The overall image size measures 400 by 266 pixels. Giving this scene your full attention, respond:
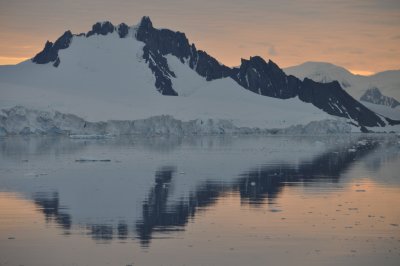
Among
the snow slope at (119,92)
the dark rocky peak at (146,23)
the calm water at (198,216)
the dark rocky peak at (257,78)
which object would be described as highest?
the dark rocky peak at (146,23)

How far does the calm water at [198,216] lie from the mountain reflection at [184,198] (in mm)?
36

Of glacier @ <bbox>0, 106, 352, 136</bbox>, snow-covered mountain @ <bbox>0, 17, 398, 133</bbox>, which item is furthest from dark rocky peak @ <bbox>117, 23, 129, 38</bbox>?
glacier @ <bbox>0, 106, 352, 136</bbox>

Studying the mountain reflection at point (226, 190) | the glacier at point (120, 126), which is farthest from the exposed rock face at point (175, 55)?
the mountain reflection at point (226, 190)

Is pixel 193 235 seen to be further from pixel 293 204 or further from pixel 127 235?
pixel 293 204

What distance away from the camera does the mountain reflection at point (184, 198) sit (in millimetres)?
19531

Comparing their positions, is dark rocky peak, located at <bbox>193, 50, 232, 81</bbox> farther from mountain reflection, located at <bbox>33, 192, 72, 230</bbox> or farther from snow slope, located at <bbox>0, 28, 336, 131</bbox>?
mountain reflection, located at <bbox>33, 192, 72, 230</bbox>

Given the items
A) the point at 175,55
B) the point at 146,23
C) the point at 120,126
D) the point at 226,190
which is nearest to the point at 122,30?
the point at 146,23

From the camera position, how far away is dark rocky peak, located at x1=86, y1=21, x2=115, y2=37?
153 metres

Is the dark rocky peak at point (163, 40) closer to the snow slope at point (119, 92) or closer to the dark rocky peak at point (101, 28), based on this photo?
the snow slope at point (119, 92)

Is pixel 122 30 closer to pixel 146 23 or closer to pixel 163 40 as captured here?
pixel 146 23

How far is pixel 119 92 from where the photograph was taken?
12712cm

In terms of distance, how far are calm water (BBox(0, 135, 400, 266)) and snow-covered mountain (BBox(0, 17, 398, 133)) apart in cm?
5327

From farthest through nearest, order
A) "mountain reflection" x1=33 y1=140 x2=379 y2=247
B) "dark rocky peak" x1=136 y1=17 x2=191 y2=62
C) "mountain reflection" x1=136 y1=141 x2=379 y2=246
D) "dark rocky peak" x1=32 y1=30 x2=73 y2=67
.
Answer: "dark rocky peak" x1=136 y1=17 x2=191 y2=62 → "dark rocky peak" x1=32 y1=30 x2=73 y2=67 → "mountain reflection" x1=136 y1=141 x2=379 y2=246 → "mountain reflection" x1=33 y1=140 x2=379 y2=247

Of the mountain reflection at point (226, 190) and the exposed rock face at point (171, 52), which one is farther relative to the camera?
the exposed rock face at point (171, 52)
